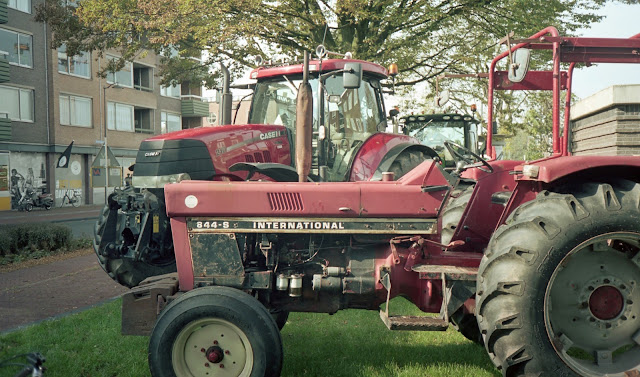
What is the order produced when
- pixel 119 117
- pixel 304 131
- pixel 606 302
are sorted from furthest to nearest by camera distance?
pixel 119 117 → pixel 304 131 → pixel 606 302

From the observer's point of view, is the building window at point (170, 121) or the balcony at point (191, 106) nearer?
the building window at point (170, 121)

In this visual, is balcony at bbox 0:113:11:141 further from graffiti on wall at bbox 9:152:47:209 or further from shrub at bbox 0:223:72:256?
shrub at bbox 0:223:72:256

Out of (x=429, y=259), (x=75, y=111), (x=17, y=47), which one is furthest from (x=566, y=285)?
(x=75, y=111)

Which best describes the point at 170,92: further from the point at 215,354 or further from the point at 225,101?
the point at 215,354

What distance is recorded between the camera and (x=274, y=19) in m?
12.8

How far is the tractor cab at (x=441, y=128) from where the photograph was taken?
48.5ft

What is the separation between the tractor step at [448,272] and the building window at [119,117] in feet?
103

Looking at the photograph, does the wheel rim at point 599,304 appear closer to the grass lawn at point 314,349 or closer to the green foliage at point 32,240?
Answer: the grass lawn at point 314,349

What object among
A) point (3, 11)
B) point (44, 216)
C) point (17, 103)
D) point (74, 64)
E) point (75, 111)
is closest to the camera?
point (44, 216)

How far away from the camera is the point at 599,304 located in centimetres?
352

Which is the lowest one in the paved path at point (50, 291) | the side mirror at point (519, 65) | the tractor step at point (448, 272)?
the paved path at point (50, 291)

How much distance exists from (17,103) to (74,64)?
4404mm

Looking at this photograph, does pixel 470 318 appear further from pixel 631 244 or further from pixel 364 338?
pixel 631 244

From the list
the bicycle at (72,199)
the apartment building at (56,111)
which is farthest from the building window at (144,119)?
the bicycle at (72,199)
